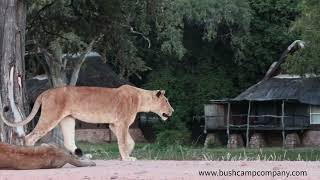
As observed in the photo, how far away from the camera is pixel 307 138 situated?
4631 cm

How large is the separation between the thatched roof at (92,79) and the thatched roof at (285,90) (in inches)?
325

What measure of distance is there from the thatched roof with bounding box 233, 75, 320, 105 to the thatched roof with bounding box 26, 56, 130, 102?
8.26m

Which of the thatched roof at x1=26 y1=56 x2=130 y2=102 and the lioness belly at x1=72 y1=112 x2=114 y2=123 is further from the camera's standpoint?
the thatched roof at x1=26 y1=56 x2=130 y2=102

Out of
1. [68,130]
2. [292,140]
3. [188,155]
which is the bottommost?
[292,140]

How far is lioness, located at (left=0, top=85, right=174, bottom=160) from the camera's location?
12969mm

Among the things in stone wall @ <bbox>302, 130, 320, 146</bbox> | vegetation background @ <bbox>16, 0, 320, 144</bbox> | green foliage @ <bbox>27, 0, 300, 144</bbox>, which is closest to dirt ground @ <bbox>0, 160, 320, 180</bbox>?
vegetation background @ <bbox>16, 0, 320, 144</bbox>

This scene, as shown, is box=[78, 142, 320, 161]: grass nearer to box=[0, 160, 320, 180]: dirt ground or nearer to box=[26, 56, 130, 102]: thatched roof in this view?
box=[0, 160, 320, 180]: dirt ground

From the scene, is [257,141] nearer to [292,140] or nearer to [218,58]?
[292,140]

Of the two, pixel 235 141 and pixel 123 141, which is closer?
pixel 123 141

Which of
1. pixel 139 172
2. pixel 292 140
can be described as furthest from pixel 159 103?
pixel 292 140

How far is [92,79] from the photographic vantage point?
4781cm

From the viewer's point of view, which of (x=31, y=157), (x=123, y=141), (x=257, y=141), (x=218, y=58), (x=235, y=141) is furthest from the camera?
(x=218, y=58)

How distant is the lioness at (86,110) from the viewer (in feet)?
42.5

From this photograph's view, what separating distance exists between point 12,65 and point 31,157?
652 centimetres
